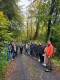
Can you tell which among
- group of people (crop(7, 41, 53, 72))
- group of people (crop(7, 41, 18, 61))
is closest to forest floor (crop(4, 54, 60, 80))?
group of people (crop(7, 41, 53, 72))

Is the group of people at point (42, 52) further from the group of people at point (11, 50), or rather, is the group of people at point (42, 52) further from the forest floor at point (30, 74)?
the forest floor at point (30, 74)

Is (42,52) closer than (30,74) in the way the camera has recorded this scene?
No

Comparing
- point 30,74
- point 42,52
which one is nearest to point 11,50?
point 42,52

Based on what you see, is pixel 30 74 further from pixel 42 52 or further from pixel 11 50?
pixel 11 50

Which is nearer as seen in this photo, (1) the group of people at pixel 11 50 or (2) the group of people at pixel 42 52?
(2) the group of people at pixel 42 52

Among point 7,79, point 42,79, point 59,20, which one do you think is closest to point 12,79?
point 7,79

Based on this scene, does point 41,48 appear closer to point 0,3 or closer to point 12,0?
point 12,0

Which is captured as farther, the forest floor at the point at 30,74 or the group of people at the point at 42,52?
the group of people at the point at 42,52

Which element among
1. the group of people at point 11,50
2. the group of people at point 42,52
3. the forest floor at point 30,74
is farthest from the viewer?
the group of people at point 11,50

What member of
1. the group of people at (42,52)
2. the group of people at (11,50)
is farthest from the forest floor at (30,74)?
the group of people at (11,50)

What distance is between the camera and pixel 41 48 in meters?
8.16

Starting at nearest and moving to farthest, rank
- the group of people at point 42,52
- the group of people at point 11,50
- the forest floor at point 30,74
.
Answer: the forest floor at point 30,74 → the group of people at point 42,52 → the group of people at point 11,50

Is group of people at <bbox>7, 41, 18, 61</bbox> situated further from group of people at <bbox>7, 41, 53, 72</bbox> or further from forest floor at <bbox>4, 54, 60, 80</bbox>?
forest floor at <bbox>4, 54, 60, 80</bbox>

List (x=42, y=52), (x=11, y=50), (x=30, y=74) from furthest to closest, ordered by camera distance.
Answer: (x=11, y=50) < (x=42, y=52) < (x=30, y=74)
